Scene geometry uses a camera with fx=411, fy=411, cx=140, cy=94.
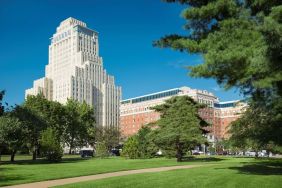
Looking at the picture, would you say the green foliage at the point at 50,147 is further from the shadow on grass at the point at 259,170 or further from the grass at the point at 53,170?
the shadow on grass at the point at 259,170

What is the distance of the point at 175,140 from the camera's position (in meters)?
48.1

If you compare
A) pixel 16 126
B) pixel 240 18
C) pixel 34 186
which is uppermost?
pixel 240 18

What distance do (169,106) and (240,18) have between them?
119 ft

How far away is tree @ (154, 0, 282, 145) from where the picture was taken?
49.3 feet

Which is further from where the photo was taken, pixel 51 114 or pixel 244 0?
pixel 51 114

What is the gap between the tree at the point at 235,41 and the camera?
49.3ft

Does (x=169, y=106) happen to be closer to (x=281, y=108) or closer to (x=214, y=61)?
(x=281, y=108)


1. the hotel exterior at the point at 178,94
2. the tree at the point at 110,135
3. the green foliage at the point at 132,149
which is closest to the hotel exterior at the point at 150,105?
the hotel exterior at the point at 178,94

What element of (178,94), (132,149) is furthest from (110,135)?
(132,149)

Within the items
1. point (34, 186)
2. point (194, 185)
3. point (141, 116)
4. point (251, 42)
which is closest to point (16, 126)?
point (34, 186)

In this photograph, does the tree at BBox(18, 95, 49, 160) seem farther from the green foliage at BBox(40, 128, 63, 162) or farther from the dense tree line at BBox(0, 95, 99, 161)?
the green foliage at BBox(40, 128, 63, 162)

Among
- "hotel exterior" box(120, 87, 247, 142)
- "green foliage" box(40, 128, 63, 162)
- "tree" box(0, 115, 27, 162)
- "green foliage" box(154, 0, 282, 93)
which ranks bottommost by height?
"green foliage" box(40, 128, 63, 162)

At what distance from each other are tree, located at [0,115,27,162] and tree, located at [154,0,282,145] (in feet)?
102

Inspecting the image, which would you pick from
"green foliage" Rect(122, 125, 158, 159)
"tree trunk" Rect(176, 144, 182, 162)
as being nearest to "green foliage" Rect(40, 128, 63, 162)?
"green foliage" Rect(122, 125, 158, 159)
